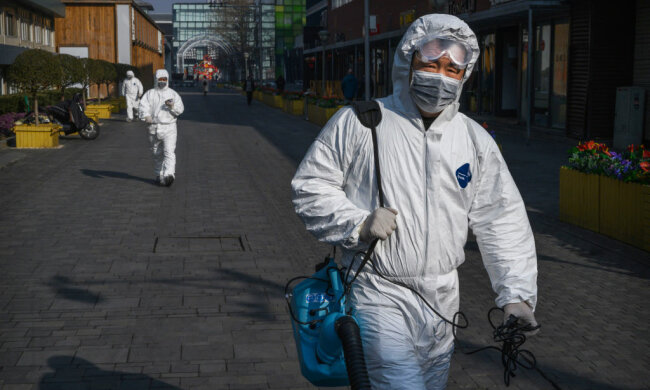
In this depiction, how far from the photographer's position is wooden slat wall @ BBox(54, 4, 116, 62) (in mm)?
55812

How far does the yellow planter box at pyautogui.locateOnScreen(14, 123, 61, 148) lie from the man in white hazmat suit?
18.6 metres

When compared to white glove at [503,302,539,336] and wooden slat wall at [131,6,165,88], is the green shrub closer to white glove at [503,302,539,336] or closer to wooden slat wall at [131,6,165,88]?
white glove at [503,302,539,336]

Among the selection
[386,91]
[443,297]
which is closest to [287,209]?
[443,297]

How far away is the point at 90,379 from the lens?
471cm

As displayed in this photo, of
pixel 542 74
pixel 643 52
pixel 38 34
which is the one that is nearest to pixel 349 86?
pixel 542 74

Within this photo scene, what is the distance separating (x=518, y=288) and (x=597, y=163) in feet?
23.6

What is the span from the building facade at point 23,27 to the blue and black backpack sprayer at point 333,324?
2938 cm

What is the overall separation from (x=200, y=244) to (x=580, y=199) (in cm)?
449

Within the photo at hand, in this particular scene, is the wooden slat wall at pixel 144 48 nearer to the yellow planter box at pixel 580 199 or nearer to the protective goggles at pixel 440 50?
the yellow planter box at pixel 580 199

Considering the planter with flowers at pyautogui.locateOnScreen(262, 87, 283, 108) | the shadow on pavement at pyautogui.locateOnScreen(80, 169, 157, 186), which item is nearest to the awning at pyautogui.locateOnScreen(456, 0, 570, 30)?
the shadow on pavement at pyautogui.locateOnScreen(80, 169, 157, 186)

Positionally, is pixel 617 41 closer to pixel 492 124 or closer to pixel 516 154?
pixel 516 154

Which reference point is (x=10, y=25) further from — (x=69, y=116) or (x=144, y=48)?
(x=144, y=48)

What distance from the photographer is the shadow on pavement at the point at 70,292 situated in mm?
6461

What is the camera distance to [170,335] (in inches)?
218
